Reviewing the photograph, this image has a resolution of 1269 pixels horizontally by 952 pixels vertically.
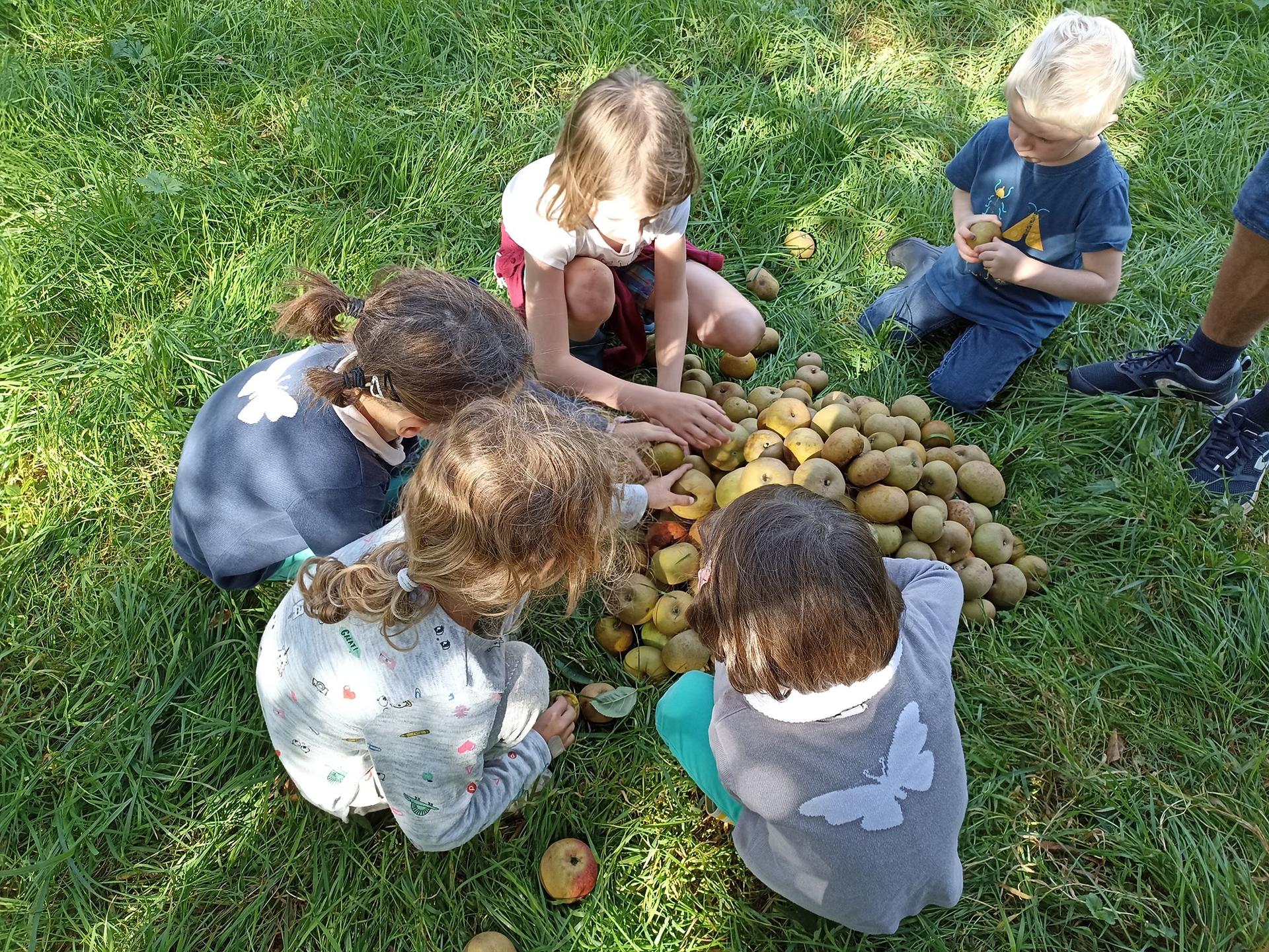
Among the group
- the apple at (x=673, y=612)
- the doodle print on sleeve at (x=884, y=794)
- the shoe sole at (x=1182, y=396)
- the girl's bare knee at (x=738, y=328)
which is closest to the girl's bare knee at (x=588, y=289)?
the girl's bare knee at (x=738, y=328)

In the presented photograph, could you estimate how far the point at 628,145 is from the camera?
2.40 meters

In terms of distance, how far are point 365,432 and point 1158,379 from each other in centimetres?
284

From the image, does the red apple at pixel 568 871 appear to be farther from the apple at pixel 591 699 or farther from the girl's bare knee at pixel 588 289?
the girl's bare knee at pixel 588 289

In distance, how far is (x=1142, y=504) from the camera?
2943 millimetres

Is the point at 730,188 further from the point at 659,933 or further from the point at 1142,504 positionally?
the point at 659,933

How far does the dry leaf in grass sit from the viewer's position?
2.46 m

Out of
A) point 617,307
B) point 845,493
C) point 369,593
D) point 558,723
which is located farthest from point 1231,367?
point 369,593

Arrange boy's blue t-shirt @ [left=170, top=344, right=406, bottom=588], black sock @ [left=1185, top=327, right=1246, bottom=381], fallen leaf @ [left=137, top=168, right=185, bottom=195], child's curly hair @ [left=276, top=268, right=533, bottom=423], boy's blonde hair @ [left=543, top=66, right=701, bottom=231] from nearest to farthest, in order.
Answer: child's curly hair @ [left=276, top=268, right=533, bottom=423], boy's blue t-shirt @ [left=170, top=344, right=406, bottom=588], boy's blonde hair @ [left=543, top=66, right=701, bottom=231], black sock @ [left=1185, top=327, right=1246, bottom=381], fallen leaf @ [left=137, top=168, right=185, bottom=195]

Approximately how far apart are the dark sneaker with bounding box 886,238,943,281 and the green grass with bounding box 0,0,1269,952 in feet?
0.26

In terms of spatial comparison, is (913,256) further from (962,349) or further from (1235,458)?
(1235,458)

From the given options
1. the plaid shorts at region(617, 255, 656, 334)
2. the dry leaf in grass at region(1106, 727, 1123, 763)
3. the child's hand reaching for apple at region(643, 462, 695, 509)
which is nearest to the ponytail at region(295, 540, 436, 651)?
the child's hand reaching for apple at region(643, 462, 695, 509)

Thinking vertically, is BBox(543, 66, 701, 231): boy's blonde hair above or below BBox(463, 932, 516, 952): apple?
above

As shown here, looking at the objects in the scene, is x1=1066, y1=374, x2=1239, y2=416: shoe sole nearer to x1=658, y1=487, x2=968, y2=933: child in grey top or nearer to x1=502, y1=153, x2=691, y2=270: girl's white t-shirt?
x1=502, y1=153, x2=691, y2=270: girl's white t-shirt

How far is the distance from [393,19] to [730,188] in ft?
6.36
